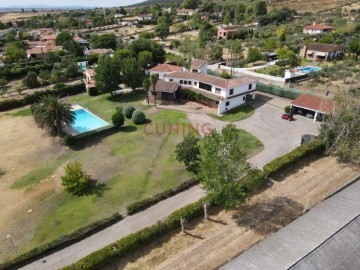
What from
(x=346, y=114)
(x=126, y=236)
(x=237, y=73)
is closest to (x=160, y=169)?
(x=126, y=236)

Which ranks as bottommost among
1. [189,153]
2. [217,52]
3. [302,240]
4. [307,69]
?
[189,153]

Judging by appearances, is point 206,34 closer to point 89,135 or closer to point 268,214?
point 89,135

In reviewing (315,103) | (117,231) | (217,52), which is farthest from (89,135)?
(217,52)

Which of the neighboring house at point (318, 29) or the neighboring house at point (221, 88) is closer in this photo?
the neighboring house at point (221, 88)

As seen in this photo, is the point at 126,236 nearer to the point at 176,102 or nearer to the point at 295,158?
the point at 295,158

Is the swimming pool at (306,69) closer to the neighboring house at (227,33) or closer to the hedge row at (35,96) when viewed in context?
the neighboring house at (227,33)

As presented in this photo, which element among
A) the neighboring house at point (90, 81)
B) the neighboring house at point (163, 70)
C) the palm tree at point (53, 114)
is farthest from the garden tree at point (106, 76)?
the palm tree at point (53, 114)
